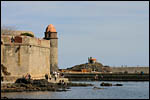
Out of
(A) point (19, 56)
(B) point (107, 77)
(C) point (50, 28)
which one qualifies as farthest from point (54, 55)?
(A) point (19, 56)

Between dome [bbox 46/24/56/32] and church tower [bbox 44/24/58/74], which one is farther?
dome [bbox 46/24/56/32]

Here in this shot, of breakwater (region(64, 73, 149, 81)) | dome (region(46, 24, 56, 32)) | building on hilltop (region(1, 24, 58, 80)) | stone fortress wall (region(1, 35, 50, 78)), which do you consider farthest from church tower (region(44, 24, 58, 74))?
stone fortress wall (region(1, 35, 50, 78))

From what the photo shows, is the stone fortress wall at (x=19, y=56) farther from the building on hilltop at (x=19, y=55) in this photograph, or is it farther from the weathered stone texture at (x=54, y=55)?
the weathered stone texture at (x=54, y=55)

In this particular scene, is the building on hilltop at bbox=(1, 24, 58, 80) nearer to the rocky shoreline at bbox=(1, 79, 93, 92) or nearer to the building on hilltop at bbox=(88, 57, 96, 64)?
the rocky shoreline at bbox=(1, 79, 93, 92)

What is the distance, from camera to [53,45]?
213 feet

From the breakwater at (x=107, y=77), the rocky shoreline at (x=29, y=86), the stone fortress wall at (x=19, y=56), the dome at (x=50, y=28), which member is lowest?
the breakwater at (x=107, y=77)

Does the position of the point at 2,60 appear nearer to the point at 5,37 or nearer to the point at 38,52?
the point at 5,37

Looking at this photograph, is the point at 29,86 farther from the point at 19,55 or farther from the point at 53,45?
the point at 53,45

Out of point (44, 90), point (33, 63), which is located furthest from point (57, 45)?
point (44, 90)

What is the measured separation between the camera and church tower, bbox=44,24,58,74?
63594 millimetres

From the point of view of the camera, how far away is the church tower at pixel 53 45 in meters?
63.6

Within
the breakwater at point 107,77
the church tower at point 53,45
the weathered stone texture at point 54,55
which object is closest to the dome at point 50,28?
the church tower at point 53,45

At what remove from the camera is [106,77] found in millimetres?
→ 66250

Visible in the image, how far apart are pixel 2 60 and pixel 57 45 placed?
2469 cm
